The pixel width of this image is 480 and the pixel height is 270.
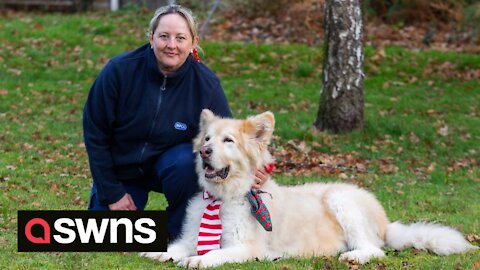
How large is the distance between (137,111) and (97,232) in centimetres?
103

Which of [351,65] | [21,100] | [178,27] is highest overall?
[178,27]

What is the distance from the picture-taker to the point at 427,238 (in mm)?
6109

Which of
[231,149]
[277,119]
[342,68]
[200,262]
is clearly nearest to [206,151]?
[231,149]

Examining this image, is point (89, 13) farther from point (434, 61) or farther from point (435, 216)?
point (435, 216)

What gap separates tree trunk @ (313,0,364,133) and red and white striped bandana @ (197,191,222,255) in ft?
19.2

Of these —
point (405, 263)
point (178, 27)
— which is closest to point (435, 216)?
point (405, 263)

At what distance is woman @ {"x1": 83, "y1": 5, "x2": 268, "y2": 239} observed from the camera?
6070 millimetres

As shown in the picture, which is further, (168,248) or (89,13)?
(89,13)

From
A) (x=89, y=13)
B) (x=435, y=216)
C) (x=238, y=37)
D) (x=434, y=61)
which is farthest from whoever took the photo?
(x=89, y=13)

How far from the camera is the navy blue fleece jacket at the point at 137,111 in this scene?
6.13 m

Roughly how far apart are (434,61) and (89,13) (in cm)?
1002

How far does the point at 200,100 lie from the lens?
6.30m

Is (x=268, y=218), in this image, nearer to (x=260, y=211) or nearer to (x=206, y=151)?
(x=260, y=211)

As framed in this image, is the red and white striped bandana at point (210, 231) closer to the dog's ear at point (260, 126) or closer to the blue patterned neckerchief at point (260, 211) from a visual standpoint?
the blue patterned neckerchief at point (260, 211)
